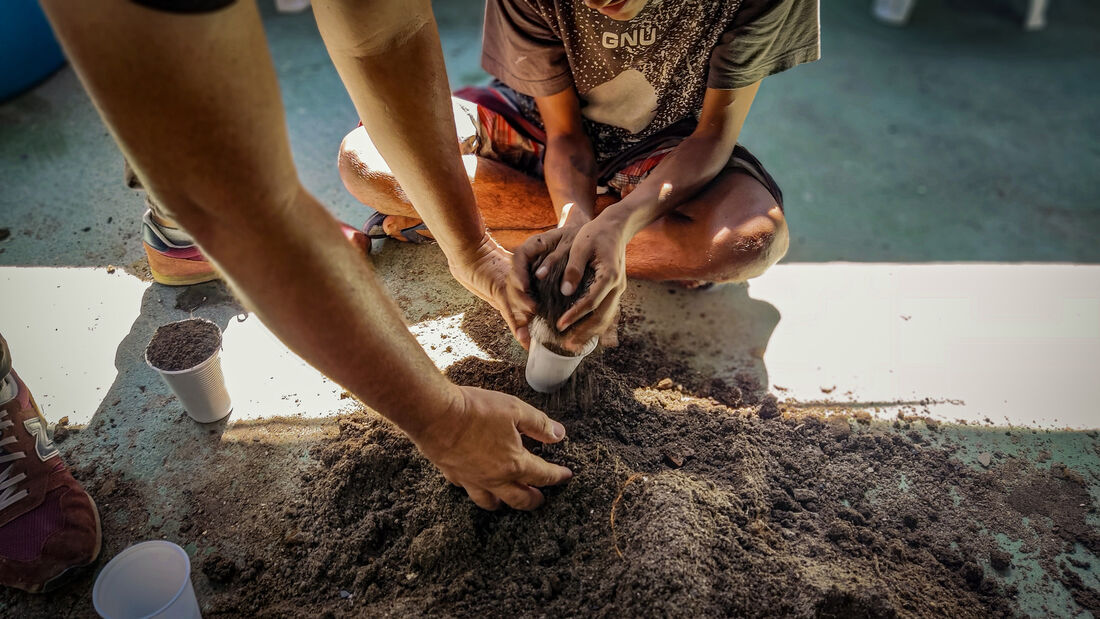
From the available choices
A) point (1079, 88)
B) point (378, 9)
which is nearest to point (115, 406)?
point (378, 9)

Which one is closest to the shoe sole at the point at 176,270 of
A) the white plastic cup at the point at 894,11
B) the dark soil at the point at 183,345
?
the dark soil at the point at 183,345

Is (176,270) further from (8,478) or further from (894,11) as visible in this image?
(894,11)

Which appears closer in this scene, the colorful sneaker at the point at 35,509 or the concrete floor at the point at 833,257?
the colorful sneaker at the point at 35,509

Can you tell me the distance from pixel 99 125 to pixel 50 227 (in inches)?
28.6

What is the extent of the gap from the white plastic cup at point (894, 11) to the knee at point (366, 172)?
359cm

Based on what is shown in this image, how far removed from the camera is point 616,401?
161 centimetres

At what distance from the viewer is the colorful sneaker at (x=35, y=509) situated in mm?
1287

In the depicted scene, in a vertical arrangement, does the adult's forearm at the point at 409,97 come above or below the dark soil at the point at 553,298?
above

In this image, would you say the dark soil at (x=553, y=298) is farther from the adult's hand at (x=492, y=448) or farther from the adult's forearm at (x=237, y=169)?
the adult's forearm at (x=237, y=169)

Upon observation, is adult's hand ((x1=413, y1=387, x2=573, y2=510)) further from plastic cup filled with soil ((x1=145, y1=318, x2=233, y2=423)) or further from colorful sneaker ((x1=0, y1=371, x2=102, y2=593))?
colorful sneaker ((x1=0, y1=371, x2=102, y2=593))

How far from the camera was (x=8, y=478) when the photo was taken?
4.46ft

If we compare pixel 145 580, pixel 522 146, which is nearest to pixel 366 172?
pixel 522 146

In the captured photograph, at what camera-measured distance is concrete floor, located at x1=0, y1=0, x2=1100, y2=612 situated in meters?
1.78

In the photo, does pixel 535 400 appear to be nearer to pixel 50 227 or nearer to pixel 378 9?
pixel 378 9
